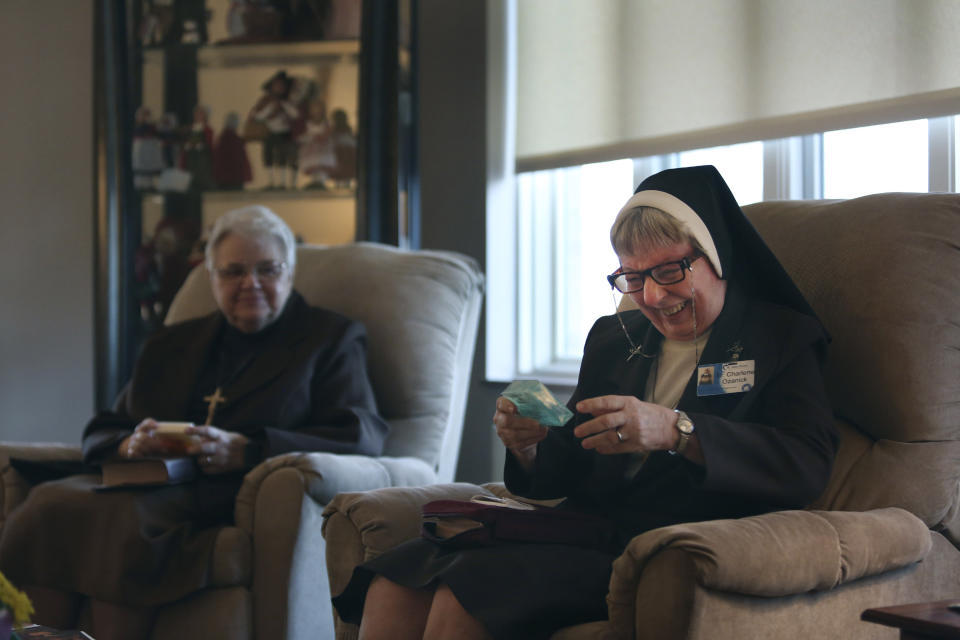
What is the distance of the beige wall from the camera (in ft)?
15.9

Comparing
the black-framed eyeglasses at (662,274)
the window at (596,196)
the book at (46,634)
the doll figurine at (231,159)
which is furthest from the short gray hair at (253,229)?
the book at (46,634)

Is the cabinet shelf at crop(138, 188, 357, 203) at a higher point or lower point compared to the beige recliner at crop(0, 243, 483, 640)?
higher

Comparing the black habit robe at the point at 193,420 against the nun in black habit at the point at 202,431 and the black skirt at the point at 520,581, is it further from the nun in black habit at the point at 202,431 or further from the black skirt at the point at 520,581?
the black skirt at the point at 520,581

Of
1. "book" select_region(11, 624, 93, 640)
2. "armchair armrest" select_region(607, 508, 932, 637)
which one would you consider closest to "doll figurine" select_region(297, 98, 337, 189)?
"book" select_region(11, 624, 93, 640)

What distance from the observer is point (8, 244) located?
4.91 metres

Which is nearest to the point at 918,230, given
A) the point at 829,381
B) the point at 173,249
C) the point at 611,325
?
the point at 829,381

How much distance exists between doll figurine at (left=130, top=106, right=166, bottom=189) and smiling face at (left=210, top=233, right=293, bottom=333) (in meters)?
1.41

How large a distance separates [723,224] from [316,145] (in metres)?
2.46

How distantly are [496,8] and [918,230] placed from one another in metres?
2.14

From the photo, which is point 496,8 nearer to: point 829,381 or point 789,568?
point 829,381

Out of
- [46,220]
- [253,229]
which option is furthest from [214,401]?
[46,220]

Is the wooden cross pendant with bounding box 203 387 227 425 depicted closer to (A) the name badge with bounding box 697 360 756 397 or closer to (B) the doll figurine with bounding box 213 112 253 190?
(A) the name badge with bounding box 697 360 756 397

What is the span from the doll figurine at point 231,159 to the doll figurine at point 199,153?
0.11 feet

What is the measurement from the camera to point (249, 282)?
110 inches
